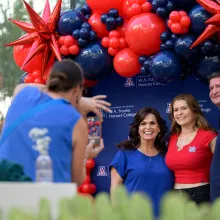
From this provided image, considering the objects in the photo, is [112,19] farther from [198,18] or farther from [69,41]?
[198,18]

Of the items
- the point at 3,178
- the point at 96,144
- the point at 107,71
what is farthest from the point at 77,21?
the point at 3,178

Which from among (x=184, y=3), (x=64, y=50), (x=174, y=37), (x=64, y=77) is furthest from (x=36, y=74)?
(x=64, y=77)

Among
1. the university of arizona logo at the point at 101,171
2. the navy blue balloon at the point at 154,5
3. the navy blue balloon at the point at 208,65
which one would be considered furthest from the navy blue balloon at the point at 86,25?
the university of arizona logo at the point at 101,171

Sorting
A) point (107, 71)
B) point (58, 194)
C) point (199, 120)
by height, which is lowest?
point (58, 194)

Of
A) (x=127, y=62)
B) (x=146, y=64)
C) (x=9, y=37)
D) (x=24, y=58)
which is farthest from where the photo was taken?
(x=9, y=37)

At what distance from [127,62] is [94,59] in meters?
0.33

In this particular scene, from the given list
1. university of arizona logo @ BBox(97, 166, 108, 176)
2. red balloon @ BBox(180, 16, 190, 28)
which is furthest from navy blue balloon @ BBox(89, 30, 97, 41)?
university of arizona logo @ BBox(97, 166, 108, 176)

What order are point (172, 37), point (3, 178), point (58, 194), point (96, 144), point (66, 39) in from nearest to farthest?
point (58, 194) → point (3, 178) → point (96, 144) → point (172, 37) → point (66, 39)

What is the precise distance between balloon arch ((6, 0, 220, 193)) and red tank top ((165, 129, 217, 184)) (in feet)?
2.08

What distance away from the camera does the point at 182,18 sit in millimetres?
4406

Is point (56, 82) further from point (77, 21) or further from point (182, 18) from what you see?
point (77, 21)

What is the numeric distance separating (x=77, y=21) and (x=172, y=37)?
3.37ft

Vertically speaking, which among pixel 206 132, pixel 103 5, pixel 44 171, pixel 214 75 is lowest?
pixel 44 171

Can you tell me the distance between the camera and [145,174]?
4.38m
